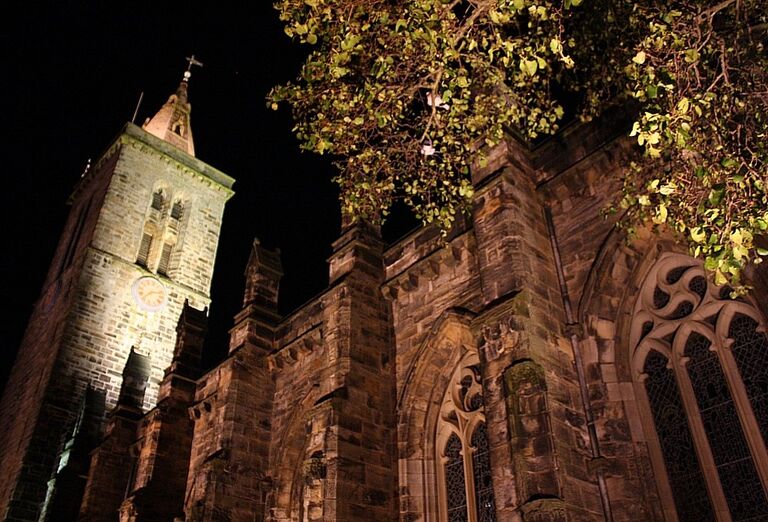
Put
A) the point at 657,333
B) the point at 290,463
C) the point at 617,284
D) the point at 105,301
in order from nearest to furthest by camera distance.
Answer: the point at 657,333, the point at 617,284, the point at 290,463, the point at 105,301

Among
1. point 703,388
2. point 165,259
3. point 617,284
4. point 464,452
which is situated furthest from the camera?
point 165,259

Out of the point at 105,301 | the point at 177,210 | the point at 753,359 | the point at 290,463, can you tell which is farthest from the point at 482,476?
the point at 177,210

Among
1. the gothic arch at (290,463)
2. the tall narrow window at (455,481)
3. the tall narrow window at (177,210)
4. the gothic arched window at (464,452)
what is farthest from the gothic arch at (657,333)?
the tall narrow window at (177,210)

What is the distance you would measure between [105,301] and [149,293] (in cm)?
195

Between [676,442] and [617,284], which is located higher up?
[617,284]

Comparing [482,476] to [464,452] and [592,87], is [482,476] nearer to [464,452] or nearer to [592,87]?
[464,452]

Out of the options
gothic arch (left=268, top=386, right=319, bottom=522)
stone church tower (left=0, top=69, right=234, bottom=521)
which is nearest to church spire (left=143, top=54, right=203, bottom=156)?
stone church tower (left=0, top=69, right=234, bottom=521)

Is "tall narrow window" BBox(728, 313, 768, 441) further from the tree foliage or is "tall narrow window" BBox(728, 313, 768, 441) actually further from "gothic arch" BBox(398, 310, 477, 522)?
"gothic arch" BBox(398, 310, 477, 522)

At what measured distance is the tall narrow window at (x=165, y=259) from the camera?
1107 inches

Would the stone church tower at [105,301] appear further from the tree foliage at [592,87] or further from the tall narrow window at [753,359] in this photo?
the tall narrow window at [753,359]

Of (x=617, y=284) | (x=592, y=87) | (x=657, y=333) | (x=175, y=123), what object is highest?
(x=175, y=123)

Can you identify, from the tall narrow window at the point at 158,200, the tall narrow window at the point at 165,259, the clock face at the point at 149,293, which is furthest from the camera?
the tall narrow window at the point at 158,200

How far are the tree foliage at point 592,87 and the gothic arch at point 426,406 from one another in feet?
9.35

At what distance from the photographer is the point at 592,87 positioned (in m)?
9.38
